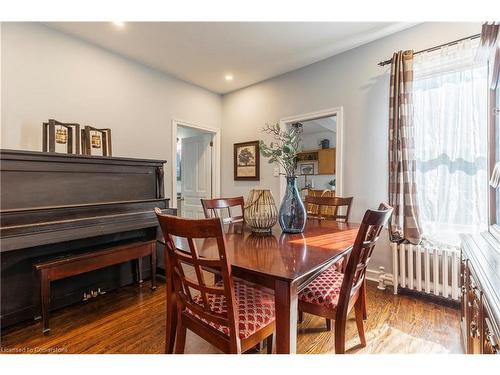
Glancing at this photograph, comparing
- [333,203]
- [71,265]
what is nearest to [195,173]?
[71,265]

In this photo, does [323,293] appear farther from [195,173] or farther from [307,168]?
[307,168]

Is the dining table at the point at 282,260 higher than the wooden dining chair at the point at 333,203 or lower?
lower

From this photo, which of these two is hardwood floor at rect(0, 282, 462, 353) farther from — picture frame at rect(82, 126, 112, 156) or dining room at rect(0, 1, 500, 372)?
picture frame at rect(82, 126, 112, 156)

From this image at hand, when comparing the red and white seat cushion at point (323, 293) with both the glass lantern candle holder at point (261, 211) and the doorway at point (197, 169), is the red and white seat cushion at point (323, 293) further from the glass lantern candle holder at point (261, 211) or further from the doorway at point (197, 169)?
the doorway at point (197, 169)

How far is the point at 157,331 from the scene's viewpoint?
5.98 feet

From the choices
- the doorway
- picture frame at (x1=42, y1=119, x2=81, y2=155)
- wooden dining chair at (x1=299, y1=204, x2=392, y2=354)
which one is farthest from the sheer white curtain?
picture frame at (x1=42, y1=119, x2=81, y2=155)

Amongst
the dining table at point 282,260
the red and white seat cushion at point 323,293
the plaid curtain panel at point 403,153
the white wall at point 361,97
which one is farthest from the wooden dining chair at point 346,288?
the white wall at point 361,97

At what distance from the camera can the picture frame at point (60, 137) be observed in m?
2.19

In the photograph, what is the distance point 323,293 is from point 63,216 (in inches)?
81.1

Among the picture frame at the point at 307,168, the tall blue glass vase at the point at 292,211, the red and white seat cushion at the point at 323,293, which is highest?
the picture frame at the point at 307,168

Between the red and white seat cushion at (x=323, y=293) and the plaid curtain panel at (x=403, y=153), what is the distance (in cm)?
119

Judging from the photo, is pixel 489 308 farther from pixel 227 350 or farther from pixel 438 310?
pixel 438 310
